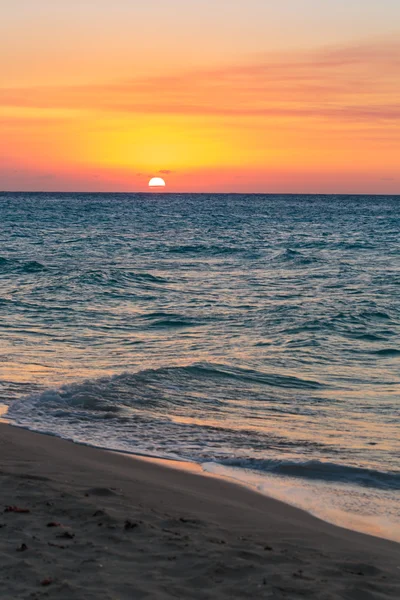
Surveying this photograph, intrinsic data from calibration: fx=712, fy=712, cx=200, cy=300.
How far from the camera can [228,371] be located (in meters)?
11.7

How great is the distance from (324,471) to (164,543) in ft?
8.84

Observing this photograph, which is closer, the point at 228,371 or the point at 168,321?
the point at 228,371

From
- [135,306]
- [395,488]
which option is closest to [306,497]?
[395,488]

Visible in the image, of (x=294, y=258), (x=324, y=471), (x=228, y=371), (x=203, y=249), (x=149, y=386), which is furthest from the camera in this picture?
(x=203, y=249)

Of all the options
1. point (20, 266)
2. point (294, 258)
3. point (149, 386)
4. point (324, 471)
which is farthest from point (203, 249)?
point (324, 471)

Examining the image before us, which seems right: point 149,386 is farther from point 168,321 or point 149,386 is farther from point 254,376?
point 168,321

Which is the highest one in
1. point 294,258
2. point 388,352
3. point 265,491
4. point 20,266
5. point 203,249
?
point 203,249

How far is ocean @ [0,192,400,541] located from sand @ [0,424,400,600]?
21.1 inches

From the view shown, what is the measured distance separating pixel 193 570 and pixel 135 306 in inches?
597

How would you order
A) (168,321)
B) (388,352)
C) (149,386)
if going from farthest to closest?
(168,321) < (388,352) < (149,386)

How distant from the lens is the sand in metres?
4.32

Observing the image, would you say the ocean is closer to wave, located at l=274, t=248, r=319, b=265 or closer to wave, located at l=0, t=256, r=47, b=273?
wave, located at l=0, t=256, r=47, b=273

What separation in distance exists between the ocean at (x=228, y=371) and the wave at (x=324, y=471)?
2 cm

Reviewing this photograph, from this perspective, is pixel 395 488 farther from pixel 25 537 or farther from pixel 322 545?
pixel 25 537
